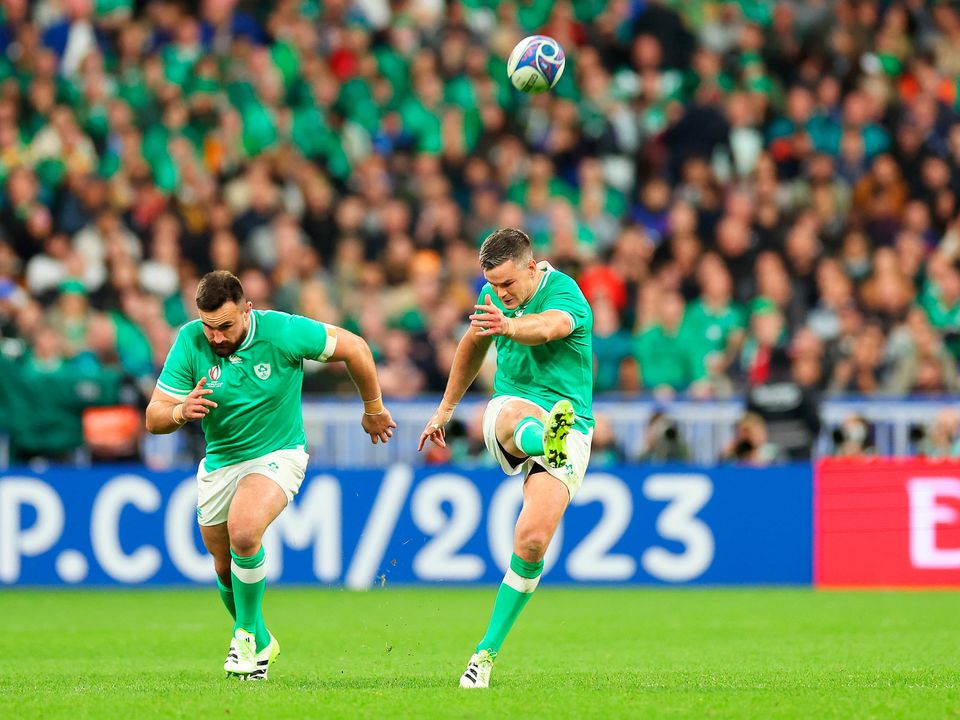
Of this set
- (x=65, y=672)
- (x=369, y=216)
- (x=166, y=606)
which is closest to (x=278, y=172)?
(x=369, y=216)

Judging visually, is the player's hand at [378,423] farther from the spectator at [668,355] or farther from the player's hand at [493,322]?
the spectator at [668,355]

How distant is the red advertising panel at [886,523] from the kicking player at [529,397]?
7.80 m

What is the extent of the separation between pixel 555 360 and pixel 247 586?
203 cm

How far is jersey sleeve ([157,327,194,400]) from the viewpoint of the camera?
9219 millimetres

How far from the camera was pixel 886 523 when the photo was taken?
16359 millimetres

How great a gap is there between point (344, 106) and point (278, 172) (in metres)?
1.42

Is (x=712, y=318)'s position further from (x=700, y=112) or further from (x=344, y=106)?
(x=344, y=106)

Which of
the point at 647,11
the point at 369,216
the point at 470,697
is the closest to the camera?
the point at 470,697

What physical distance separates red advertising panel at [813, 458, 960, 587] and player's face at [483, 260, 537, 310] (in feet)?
26.6

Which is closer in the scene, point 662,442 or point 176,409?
point 176,409

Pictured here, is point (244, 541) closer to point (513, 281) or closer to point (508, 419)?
point (508, 419)

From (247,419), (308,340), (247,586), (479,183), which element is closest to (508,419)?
(308,340)

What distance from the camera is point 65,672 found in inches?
387

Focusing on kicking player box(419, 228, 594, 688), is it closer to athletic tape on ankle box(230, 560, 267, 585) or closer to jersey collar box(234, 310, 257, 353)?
jersey collar box(234, 310, 257, 353)
